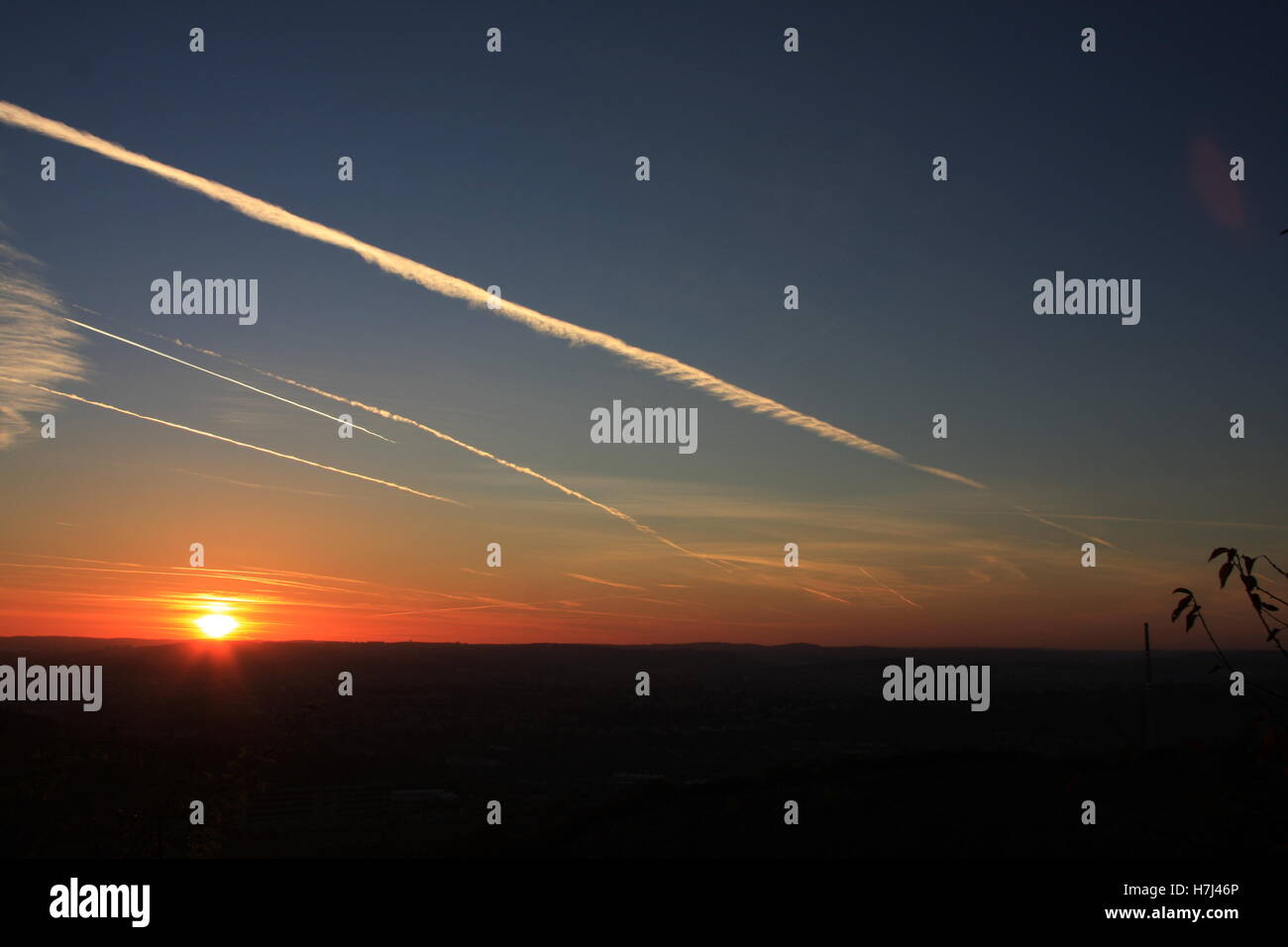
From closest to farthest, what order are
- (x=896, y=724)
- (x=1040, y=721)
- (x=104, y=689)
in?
(x=1040, y=721) < (x=896, y=724) < (x=104, y=689)

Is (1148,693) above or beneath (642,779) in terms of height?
above

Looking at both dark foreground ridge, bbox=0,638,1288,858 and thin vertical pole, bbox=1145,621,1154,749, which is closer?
dark foreground ridge, bbox=0,638,1288,858

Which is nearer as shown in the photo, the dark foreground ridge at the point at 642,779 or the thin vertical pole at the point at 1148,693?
the dark foreground ridge at the point at 642,779

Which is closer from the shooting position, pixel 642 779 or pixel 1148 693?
pixel 1148 693
